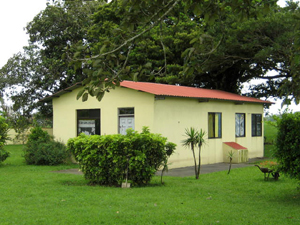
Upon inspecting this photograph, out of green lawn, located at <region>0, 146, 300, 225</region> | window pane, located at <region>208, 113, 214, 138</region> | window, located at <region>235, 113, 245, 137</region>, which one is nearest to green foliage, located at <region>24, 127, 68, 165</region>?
green lawn, located at <region>0, 146, 300, 225</region>

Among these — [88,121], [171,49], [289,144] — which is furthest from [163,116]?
[171,49]

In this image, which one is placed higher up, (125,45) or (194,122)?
(125,45)

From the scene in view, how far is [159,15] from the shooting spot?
6168 mm

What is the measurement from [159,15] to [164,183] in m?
6.77

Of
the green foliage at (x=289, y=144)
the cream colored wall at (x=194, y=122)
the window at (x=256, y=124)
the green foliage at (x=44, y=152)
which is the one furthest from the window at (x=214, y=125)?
the green foliage at (x=289, y=144)

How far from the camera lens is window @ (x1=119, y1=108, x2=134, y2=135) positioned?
659 inches

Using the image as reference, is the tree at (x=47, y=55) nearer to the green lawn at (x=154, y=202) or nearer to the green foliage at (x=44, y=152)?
the green foliage at (x=44, y=152)

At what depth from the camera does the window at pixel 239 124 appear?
824 inches

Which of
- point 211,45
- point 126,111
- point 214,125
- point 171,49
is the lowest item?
point 214,125

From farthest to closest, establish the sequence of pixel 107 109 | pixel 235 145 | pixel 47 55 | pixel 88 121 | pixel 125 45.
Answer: pixel 47 55 < pixel 235 145 < pixel 88 121 < pixel 107 109 < pixel 125 45

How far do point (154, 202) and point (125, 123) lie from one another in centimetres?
845

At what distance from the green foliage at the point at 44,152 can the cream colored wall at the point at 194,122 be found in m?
5.08

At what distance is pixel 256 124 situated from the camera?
22688mm

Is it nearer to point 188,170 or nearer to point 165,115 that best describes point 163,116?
point 165,115
